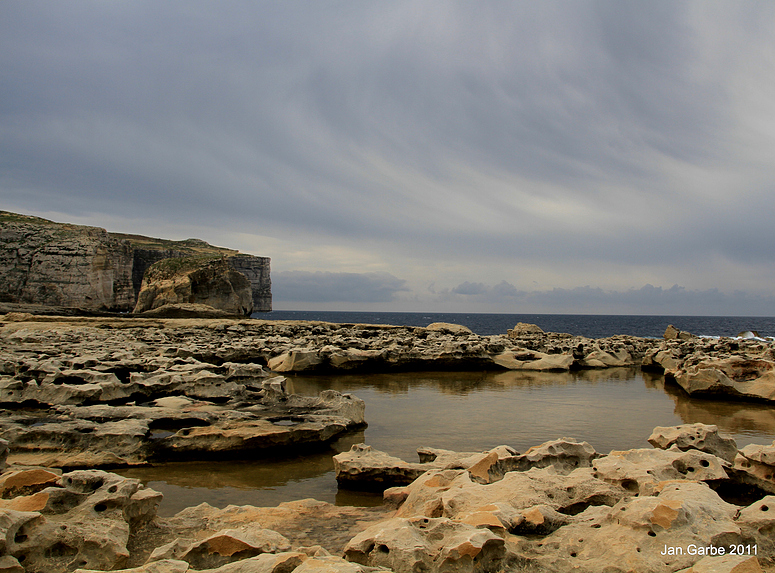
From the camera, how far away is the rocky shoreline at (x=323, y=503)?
2992 mm

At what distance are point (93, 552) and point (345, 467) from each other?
9.49 feet

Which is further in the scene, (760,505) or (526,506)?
(526,506)

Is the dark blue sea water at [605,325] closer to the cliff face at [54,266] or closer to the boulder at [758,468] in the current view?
the cliff face at [54,266]

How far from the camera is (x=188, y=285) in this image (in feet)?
180

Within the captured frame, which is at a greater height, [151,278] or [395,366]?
[151,278]

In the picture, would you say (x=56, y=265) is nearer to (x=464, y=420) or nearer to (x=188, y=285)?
(x=188, y=285)

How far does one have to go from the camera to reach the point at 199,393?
9.09m

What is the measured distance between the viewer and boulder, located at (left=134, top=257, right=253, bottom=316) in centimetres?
5441

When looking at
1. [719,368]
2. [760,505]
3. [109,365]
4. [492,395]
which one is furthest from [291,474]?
[719,368]

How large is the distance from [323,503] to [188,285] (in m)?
55.0

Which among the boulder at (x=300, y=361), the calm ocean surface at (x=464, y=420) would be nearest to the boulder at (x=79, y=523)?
the calm ocean surface at (x=464, y=420)

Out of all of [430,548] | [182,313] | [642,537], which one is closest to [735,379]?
[642,537]

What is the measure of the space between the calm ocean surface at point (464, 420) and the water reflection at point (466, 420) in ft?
0.07

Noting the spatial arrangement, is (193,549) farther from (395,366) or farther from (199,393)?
(395,366)
